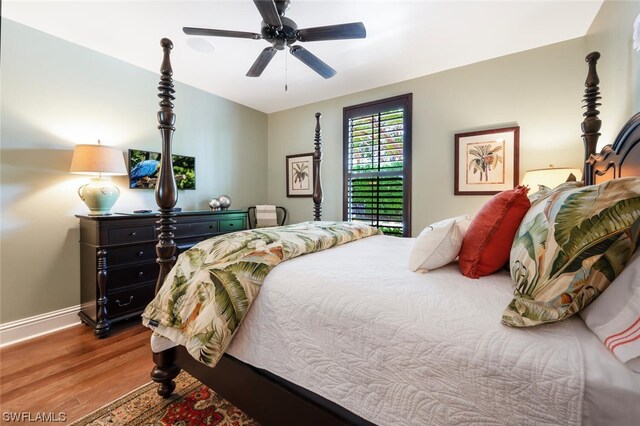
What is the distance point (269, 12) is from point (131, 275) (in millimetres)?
2444

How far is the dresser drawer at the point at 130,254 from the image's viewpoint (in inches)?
94.7

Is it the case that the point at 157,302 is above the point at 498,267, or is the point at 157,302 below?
below

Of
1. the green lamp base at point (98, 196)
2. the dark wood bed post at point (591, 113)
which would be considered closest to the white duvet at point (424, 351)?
the dark wood bed post at point (591, 113)

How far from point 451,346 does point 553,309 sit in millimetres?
295

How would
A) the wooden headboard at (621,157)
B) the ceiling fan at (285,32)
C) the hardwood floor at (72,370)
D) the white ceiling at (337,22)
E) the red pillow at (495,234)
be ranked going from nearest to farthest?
the red pillow at (495,234) → the wooden headboard at (621,157) → the hardwood floor at (72,370) → the ceiling fan at (285,32) → the white ceiling at (337,22)

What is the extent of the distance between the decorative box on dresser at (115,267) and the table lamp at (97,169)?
16 centimetres

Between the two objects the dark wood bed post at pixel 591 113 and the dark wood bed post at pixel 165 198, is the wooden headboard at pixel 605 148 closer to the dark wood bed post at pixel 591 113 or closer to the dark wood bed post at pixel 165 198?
the dark wood bed post at pixel 591 113

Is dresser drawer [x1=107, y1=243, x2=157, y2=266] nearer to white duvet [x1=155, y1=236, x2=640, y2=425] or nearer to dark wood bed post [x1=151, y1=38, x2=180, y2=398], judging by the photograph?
dark wood bed post [x1=151, y1=38, x2=180, y2=398]

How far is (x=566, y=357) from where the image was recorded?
650 millimetres

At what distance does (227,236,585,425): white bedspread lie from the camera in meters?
0.66

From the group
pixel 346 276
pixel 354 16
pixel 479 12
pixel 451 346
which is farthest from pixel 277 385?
pixel 479 12

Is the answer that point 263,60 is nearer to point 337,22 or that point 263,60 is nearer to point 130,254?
point 337,22

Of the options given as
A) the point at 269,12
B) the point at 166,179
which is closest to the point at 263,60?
the point at 269,12

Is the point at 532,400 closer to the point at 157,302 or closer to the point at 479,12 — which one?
the point at 157,302
